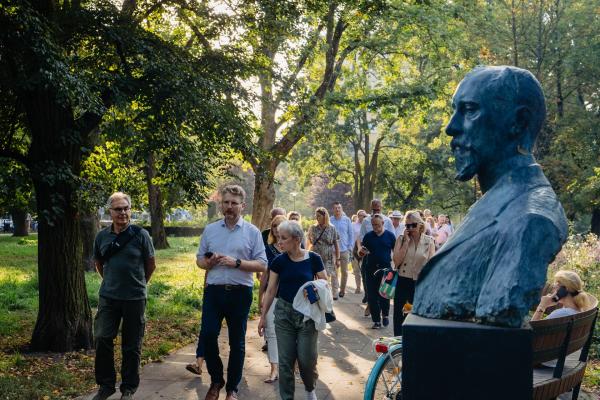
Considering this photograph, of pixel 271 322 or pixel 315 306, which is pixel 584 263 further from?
pixel 315 306

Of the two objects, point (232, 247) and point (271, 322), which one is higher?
A: point (232, 247)

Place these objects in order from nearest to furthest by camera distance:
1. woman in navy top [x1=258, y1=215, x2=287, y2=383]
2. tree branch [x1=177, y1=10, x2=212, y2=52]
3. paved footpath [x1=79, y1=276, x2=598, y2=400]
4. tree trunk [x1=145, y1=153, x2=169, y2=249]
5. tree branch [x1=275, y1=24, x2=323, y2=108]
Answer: paved footpath [x1=79, y1=276, x2=598, y2=400], woman in navy top [x1=258, y1=215, x2=287, y2=383], tree branch [x1=177, y1=10, x2=212, y2=52], tree branch [x1=275, y1=24, x2=323, y2=108], tree trunk [x1=145, y1=153, x2=169, y2=249]

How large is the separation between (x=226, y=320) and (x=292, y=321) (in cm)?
82

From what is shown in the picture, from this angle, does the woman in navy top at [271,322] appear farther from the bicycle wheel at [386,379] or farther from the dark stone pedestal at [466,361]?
the dark stone pedestal at [466,361]

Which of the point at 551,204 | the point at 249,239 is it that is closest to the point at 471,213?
the point at 551,204

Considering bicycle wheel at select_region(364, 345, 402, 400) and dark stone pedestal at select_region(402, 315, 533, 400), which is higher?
dark stone pedestal at select_region(402, 315, 533, 400)

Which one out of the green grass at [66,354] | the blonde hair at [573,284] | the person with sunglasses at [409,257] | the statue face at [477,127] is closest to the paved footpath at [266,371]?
the green grass at [66,354]

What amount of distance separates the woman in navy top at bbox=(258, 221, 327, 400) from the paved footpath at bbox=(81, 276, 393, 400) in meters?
1.06

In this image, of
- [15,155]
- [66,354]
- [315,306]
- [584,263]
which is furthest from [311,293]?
[584,263]

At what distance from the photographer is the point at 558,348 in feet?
11.9

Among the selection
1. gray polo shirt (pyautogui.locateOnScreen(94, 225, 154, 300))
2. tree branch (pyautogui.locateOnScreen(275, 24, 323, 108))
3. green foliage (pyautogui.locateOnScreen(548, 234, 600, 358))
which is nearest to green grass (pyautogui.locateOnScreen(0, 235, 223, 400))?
gray polo shirt (pyautogui.locateOnScreen(94, 225, 154, 300))

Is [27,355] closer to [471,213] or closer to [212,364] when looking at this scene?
[212,364]

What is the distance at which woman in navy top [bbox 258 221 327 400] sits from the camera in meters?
6.03

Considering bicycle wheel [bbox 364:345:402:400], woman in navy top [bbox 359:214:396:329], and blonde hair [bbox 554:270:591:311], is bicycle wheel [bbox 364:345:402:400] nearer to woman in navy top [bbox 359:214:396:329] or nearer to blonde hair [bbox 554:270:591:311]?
blonde hair [bbox 554:270:591:311]
